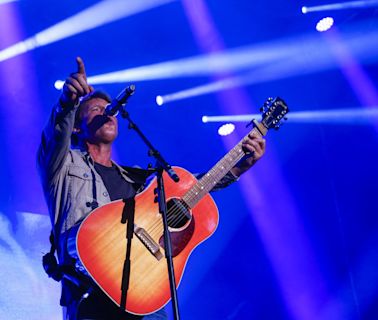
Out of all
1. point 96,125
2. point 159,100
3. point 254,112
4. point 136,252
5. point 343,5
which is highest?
point 343,5

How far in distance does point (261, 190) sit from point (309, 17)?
2307mm

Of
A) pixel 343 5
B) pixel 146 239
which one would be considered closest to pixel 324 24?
pixel 343 5

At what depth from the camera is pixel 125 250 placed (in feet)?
7.71

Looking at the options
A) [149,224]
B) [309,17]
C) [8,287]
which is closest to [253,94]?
[309,17]

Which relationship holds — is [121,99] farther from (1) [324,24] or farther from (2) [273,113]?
(1) [324,24]

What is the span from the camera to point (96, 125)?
3.07 metres

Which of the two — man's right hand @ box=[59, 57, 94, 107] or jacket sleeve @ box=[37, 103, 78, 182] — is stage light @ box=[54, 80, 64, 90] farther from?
man's right hand @ box=[59, 57, 94, 107]

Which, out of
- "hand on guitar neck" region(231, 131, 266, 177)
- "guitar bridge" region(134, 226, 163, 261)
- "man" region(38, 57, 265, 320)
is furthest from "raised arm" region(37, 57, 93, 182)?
"hand on guitar neck" region(231, 131, 266, 177)

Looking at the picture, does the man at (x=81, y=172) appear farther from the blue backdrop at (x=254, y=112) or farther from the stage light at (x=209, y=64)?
the stage light at (x=209, y=64)

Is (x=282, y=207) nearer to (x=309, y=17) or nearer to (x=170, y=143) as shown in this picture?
(x=170, y=143)

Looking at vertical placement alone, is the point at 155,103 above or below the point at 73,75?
above

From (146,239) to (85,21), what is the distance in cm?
378

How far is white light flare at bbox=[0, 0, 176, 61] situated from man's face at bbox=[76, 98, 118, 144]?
2334 millimetres

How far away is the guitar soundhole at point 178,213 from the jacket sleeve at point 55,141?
60cm
